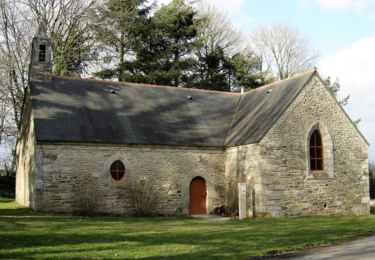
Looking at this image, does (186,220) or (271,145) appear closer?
(186,220)

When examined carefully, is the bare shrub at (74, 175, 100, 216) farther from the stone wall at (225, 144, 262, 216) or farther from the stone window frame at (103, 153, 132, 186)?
the stone wall at (225, 144, 262, 216)

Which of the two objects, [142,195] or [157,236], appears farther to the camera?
[142,195]

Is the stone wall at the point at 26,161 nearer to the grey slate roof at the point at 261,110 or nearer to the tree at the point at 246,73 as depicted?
the grey slate roof at the point at 261,110

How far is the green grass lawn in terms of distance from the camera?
10664 millimetres

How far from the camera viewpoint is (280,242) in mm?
12703

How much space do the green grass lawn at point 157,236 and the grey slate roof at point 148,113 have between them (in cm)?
406

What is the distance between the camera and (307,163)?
2117cm

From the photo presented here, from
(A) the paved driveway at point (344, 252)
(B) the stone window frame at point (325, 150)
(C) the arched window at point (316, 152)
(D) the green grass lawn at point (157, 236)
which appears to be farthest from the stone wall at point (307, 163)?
(A) the paved driveway at point (344, 252)

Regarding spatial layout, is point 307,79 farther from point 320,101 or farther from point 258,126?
point 258,126

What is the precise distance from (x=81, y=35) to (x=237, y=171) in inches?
666

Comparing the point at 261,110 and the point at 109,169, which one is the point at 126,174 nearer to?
the point at 109,169

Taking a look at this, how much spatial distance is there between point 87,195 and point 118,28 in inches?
737

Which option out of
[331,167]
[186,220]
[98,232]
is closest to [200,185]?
[186,220]

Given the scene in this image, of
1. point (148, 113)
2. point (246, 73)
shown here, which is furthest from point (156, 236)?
point (246, 73)
